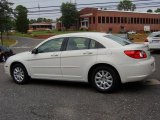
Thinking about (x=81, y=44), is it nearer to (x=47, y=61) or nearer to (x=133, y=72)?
(x=47, y=61)

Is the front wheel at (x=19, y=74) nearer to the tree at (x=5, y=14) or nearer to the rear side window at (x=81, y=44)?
the rear side window at (x=81, y=44)

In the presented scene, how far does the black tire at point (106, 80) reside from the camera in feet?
25.9

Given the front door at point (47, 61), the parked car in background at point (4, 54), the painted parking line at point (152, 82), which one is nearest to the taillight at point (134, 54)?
the painted parking line at point (152, 82)

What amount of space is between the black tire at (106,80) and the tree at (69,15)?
274 ft

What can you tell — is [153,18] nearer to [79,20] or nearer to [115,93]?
[79,20]

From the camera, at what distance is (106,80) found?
8.01 metres

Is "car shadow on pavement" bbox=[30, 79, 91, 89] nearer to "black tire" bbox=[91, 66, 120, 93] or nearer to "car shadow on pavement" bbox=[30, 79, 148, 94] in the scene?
"car shadow on pavement" bbox=[30, 79, 148, 94]

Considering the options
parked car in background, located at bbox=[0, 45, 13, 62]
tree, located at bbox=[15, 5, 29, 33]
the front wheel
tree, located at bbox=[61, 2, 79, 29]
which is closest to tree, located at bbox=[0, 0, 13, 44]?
tree, located at bbox=[15, 5, 29, 33]

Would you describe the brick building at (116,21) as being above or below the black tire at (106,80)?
above

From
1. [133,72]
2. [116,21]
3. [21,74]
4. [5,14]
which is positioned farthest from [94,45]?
[116,21]

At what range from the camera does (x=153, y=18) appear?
344 ft

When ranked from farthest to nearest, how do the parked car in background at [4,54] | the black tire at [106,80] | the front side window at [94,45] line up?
the parked car in background at [4,54] → the front side window at [94,45] → the black tire at [106,80]

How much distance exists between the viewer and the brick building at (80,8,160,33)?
295ft

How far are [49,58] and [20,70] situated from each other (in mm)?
1257
